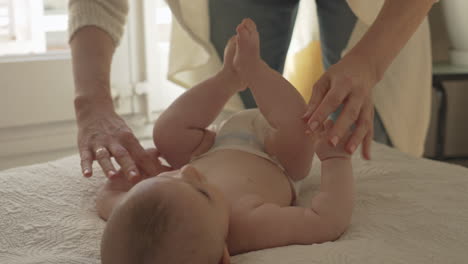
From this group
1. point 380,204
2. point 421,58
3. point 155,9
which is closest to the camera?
point 380,204

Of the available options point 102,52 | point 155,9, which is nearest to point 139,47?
point 155,9

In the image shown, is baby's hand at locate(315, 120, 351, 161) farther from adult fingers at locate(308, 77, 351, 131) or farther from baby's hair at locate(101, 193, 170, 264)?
baby's hair at locate(101, 193, 170, 264)

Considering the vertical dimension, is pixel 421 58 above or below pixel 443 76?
above

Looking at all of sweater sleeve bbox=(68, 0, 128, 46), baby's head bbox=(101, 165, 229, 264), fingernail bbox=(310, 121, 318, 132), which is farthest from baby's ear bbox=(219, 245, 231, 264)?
sweater sleeve bbox=(68, 0, 128, 46)

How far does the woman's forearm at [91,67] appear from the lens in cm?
129

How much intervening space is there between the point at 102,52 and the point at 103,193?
0.39 meters

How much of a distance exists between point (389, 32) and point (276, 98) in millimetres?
233

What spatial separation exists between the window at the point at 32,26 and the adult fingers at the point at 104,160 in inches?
51.1

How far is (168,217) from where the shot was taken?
0.82m

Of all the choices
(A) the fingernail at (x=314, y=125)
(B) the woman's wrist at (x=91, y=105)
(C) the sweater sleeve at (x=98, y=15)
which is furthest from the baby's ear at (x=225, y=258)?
(C) the sweater sleeve at (x=98, y=15)

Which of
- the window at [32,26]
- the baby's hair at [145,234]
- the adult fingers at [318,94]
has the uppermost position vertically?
the adult fingers at [318,94]

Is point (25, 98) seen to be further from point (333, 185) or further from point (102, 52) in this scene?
point (333, 185)

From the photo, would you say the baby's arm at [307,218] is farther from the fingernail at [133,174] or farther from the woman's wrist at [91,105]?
the woman's wrist at [91,105]

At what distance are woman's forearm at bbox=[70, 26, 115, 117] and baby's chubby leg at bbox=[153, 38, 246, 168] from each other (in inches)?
5.6
